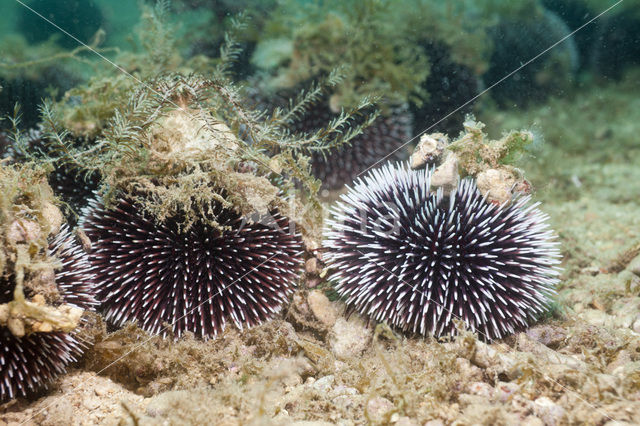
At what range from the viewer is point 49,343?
8.91ft

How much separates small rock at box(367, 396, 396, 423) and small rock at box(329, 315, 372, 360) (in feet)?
2.26

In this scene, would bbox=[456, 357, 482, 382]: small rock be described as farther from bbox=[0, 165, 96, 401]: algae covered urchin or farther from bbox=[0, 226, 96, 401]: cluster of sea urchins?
bbox=[0, 226, 96, 401]: cluster of sea urchins

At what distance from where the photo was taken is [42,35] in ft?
30.7

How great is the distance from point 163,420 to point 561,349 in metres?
3.16

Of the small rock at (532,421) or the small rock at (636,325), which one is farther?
the small rock at (636,325)

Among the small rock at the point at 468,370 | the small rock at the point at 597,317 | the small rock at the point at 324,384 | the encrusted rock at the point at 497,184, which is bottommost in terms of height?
the small rock at the point at 324,384

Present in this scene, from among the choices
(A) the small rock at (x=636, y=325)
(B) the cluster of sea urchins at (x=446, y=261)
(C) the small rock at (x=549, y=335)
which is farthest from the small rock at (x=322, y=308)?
(A) the small rock at (x=636, y=325)

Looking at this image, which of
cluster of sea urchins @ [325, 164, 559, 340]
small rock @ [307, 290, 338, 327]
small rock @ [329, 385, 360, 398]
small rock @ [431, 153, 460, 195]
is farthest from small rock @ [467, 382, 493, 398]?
small rock @ [431, 153, 460, 195]

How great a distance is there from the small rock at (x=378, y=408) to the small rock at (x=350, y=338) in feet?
2.26

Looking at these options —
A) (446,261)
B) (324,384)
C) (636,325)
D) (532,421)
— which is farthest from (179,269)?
(636,325)

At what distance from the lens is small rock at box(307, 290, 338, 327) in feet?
12.2

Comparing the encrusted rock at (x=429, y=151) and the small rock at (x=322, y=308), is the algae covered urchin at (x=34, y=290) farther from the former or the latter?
the encrusted rock at (x=429, y=151)

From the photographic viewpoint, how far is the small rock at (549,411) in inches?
92.7

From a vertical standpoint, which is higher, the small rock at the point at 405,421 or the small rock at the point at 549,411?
the small rock at the point at 549,411
